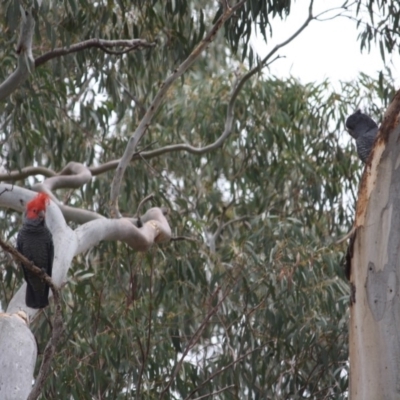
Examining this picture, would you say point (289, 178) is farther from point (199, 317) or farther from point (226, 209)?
point (199, 317)

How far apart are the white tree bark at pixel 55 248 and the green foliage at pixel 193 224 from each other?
0.28 meters

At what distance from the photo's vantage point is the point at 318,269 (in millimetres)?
5824

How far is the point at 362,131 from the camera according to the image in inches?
198

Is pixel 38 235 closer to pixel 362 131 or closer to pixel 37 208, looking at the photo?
pixel 37 208

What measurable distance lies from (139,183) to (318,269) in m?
1.56

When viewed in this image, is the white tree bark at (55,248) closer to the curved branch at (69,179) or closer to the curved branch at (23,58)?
the curved branch at (69,179)

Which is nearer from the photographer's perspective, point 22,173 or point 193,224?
point 22,173

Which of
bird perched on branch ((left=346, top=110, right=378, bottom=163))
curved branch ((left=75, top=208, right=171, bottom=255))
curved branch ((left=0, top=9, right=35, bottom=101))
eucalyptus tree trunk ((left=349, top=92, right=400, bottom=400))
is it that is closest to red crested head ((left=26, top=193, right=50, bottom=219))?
curved branch ((left=75, top=208, right=171, bottom=255))

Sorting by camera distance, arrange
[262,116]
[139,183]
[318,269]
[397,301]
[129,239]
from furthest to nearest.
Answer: [262,116] < [139,183] < [318,269] < [129,239] < [397,301]

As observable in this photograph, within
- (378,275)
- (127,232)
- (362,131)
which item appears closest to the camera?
(378,275)

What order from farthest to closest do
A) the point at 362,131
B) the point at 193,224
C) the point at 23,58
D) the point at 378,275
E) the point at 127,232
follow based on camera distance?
the point at 193,224, the point at 362,131, the point at 127,232, the point at 23,58, the point at 378,275

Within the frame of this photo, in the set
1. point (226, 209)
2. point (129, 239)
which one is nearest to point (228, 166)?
point (226, 209)

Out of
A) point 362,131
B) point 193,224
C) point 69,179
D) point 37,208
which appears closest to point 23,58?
point 69,179

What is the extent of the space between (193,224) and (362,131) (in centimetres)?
162
